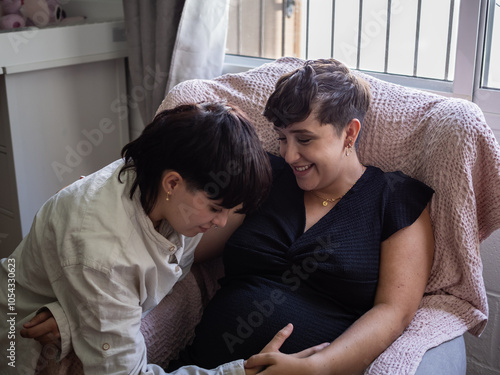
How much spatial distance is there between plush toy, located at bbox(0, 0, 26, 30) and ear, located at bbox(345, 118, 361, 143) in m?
1.47

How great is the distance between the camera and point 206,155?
1107 millimetres

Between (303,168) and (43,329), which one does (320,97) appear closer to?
(303,168)

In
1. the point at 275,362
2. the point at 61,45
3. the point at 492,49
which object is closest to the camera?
the point at 275,362

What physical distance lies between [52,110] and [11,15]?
39cm

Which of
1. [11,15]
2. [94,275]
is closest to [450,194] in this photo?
[94,275]

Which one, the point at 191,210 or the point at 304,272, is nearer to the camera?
the point at 191,210

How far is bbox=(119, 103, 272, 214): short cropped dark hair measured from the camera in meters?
1.11

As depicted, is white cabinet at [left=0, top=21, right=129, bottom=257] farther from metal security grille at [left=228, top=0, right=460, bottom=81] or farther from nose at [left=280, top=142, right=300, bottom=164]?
nose at [left=280, top=142, right=300, bottom=164]

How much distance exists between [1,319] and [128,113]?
4.84 feet

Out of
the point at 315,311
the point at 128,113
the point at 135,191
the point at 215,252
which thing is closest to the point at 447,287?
the point at 315,311

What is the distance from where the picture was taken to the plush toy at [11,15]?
2.25 meters

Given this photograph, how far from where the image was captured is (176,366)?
1411mm

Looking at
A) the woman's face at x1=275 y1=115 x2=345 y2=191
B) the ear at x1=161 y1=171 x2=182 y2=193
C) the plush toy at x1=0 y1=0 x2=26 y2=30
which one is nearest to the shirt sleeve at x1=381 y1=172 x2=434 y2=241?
the woman's face at x1=275 y1=115 x2=345 y2=191

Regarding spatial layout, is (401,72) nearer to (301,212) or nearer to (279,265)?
(301,212)
